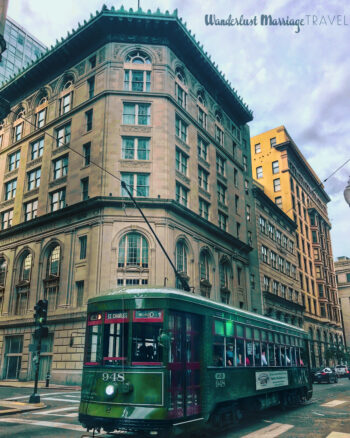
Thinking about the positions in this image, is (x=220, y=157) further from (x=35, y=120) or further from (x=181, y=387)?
(x=181, y=387)

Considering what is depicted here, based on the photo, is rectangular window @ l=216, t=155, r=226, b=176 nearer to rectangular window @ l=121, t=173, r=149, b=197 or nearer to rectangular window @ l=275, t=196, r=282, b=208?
rectangular window @ l=121, t=173, r=149, b=197

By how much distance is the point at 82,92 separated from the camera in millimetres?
35969

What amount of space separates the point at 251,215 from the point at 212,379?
128 feet

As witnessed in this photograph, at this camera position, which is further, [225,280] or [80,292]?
[225,280]

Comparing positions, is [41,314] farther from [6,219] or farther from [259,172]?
[259,172]

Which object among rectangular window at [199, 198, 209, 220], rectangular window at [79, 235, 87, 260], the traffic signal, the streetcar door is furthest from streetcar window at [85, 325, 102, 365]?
rectangular window at [199, 198, 209, 220]

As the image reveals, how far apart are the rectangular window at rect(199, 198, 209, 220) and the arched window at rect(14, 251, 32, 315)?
15.1 meters

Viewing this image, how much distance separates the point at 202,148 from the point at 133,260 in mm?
14834

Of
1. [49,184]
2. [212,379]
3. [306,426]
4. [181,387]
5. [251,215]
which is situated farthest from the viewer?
[251,215]

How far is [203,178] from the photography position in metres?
38.5

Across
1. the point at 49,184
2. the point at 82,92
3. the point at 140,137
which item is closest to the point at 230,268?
the point at 140,137

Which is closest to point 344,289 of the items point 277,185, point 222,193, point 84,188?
point 277,185

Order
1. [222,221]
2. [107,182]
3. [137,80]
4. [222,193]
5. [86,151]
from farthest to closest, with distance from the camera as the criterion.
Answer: [222,193], [222,221], [137,80], [86,151], [107,182]

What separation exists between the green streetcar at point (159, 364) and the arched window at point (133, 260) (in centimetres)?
1754
